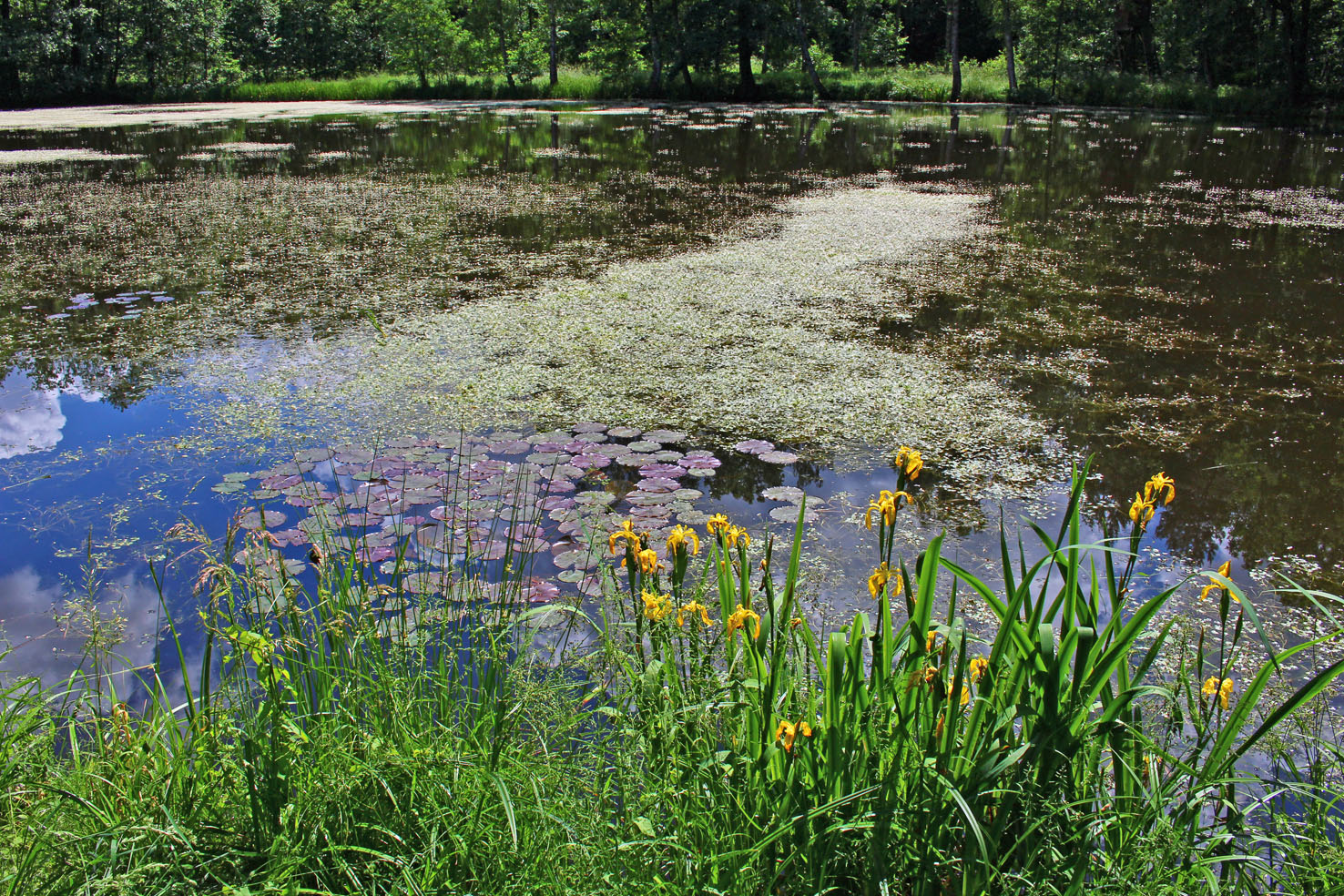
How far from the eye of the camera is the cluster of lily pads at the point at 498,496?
7.54ft

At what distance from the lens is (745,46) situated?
22.4 metres

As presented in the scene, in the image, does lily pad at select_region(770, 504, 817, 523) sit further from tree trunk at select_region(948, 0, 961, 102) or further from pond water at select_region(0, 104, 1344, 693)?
tree trunk at select_region(948, 0, 961, 102)

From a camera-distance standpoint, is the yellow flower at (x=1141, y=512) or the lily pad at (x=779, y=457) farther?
the lily pad at (x=779, y=457)

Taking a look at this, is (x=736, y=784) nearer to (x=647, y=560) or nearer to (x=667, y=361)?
(x=647, y=560)

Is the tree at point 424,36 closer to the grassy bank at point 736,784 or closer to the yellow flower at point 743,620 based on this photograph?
the grassy bank at point 736,784

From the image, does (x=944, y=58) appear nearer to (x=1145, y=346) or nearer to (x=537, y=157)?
(x=537, y=157)

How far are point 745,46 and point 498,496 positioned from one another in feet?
73.4

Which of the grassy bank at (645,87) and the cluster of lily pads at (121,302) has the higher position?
the grassy bank at (645,87)

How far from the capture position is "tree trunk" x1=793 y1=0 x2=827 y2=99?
21.7 metres

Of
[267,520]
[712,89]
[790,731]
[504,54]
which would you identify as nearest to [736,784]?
[790,731]

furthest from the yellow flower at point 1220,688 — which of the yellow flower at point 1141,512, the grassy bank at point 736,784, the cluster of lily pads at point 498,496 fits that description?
the cluster of lily pads at point 498,496

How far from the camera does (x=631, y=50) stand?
24203 millimetres

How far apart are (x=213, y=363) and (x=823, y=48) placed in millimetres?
27410

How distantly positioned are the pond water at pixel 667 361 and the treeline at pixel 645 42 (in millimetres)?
13035
